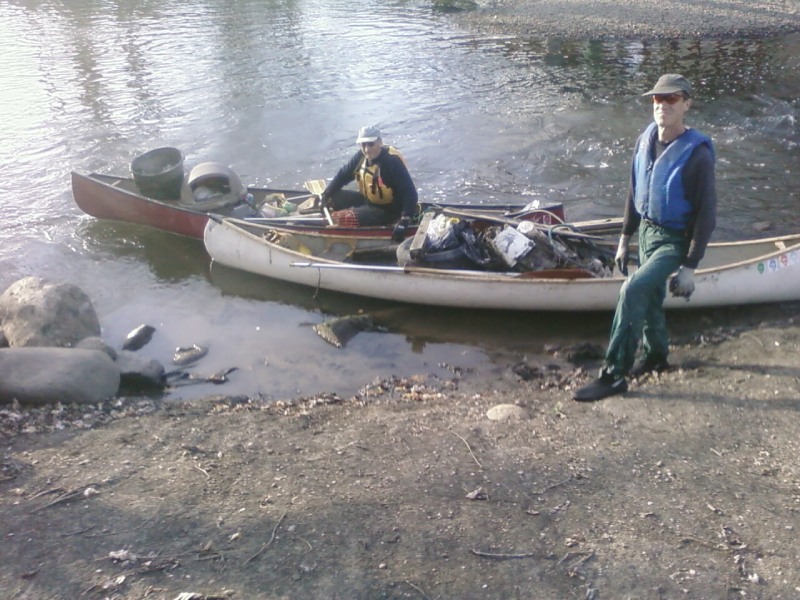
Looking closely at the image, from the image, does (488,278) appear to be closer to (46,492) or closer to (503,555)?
(503,555)

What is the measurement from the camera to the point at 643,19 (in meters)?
21.5

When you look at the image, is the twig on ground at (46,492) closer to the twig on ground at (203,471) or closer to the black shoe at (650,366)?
the twig on ground at (203,471)

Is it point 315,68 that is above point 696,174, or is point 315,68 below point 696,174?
below

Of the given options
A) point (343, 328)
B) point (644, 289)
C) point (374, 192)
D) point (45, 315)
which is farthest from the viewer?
point (374, 192)

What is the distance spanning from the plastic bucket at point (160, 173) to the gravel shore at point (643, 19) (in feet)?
47.0

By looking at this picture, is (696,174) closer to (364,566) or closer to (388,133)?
(364,566)

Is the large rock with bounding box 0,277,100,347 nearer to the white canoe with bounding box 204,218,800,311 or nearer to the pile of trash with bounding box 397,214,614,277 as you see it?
the white canoe with bounding box 204,218,800,311

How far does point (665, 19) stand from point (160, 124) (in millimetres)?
14358

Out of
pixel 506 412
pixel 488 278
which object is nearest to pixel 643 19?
pixel 488 278

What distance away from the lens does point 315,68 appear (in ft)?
63.1

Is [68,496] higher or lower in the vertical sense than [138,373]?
higher

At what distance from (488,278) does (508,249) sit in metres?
0.43

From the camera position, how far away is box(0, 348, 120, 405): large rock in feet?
A: 19.4

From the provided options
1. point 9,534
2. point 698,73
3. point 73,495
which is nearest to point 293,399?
point 73,495
